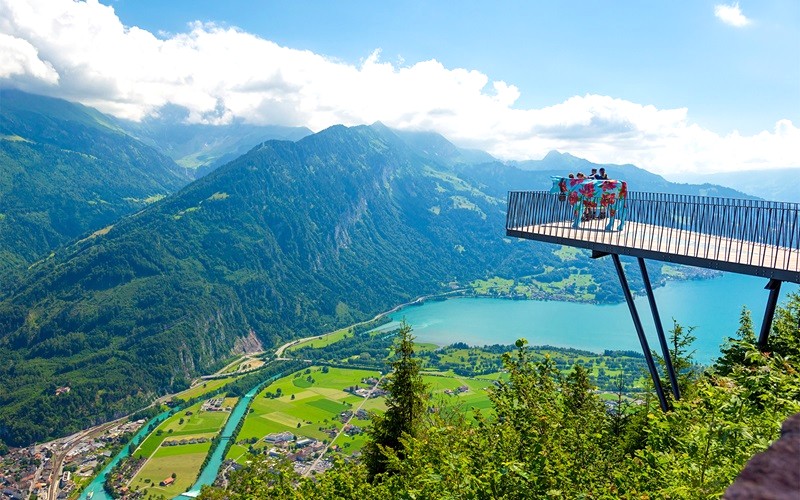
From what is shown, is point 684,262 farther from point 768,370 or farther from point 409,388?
point 409,388

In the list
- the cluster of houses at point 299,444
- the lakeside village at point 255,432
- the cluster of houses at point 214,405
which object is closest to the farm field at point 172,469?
the lakeside village at point 255,432

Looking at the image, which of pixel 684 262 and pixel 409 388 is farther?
pixel 409 388

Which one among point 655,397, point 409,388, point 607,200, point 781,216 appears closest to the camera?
point 781,216

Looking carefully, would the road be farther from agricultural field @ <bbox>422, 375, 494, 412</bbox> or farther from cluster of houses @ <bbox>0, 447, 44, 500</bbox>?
agricultural field @ <bbox>422, 375, 494, 412</bbox>

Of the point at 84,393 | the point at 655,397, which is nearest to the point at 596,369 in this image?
Result: the point at 655,397

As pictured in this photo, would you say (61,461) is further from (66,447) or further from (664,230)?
(664,230)

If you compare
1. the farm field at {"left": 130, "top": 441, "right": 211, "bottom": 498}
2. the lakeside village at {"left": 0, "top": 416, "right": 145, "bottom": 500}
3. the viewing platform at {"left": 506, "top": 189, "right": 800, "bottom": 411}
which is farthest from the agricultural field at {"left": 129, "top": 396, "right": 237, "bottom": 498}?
the viewing platform at {"left": 506, "top": 189, "right": 800, "bottom": 411}

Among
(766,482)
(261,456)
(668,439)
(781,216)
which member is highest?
(781,216)

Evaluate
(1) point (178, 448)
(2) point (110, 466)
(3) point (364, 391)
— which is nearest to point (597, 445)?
(1) point (178, 448)
